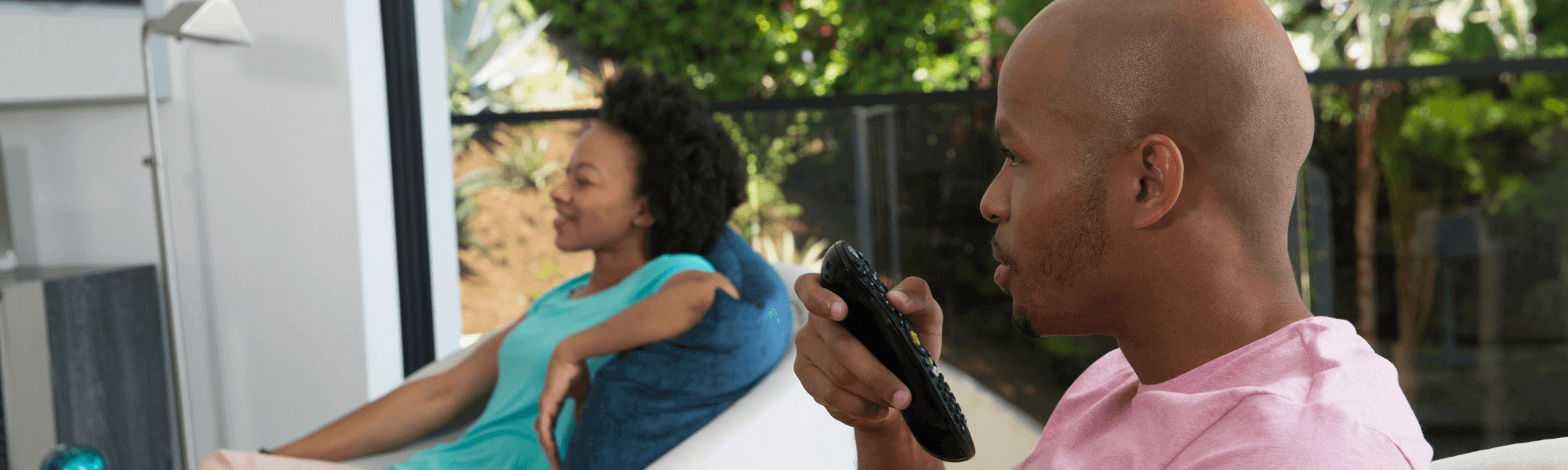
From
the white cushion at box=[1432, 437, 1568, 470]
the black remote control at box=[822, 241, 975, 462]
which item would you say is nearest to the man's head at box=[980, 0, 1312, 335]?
the black remote control at box=[822, 241, 975, 462]

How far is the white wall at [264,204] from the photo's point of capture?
8.36 feet

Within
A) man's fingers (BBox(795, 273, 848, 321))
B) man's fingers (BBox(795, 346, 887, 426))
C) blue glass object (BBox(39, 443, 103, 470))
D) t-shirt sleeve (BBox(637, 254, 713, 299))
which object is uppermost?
man's fingers (BBox(795, 273, 848, 321))

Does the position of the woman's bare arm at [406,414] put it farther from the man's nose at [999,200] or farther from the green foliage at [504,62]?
the man's nose at [999,200]

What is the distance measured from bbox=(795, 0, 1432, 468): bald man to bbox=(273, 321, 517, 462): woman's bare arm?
150 centimetres

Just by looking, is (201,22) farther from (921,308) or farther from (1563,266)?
(1563,266)

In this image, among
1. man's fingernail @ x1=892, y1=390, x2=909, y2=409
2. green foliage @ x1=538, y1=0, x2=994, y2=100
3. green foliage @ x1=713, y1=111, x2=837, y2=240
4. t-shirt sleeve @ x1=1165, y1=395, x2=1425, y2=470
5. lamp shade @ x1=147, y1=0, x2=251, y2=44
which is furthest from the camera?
green foliage @ x1=538, y1=0, x2=994, y2=100

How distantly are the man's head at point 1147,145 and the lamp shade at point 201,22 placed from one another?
220 cm

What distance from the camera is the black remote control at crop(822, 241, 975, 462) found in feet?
2.34

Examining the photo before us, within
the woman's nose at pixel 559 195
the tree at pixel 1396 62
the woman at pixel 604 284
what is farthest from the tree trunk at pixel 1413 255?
the woman's nose at pixel 559 195

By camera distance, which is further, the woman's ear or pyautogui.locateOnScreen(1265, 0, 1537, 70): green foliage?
pyautogui.locateOnScreen(1265, 0, 1537, 70): green foliage

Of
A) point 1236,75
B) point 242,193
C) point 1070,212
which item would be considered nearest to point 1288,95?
point 1236,75

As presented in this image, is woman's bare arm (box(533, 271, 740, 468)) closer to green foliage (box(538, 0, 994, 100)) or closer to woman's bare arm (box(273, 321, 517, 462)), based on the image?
Result: woman's bare arm (box(273, 321, 517, 462))

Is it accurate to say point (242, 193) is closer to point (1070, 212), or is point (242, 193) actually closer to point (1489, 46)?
point (1070, 212)

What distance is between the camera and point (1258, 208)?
598 mm
